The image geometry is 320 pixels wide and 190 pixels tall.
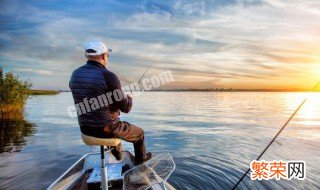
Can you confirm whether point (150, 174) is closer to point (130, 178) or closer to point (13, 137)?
point (130, 178)

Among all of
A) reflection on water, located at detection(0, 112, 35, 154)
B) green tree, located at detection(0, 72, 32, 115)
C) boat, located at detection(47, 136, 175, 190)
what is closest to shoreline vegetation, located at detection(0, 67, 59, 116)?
green tree, located at detection(0, 72, 32, 115)

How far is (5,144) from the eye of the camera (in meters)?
22.9

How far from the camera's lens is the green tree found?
44.1 m

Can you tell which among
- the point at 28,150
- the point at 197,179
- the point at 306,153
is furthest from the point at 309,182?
Result: the point at 28,150

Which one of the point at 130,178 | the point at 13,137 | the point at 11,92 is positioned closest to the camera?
the point at 130,178

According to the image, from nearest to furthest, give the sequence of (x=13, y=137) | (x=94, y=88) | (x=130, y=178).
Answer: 1. (x=94, y=88)
2. (x=130, y=178)
3. (x=13, y=137)

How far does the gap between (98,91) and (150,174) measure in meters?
2.78

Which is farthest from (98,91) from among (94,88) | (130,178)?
(130,178)

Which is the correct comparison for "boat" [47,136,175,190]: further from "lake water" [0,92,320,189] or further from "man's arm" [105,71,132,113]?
"lake water" [0,92,320,189]

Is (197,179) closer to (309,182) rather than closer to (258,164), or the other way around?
(258,164)

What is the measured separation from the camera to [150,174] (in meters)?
7.34

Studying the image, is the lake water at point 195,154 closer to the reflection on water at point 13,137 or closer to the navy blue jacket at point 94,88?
the reflection on water at point 13,137

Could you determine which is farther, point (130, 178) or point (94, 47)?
point (130, 178)

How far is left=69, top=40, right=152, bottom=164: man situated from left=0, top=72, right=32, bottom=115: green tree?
1715 inches
